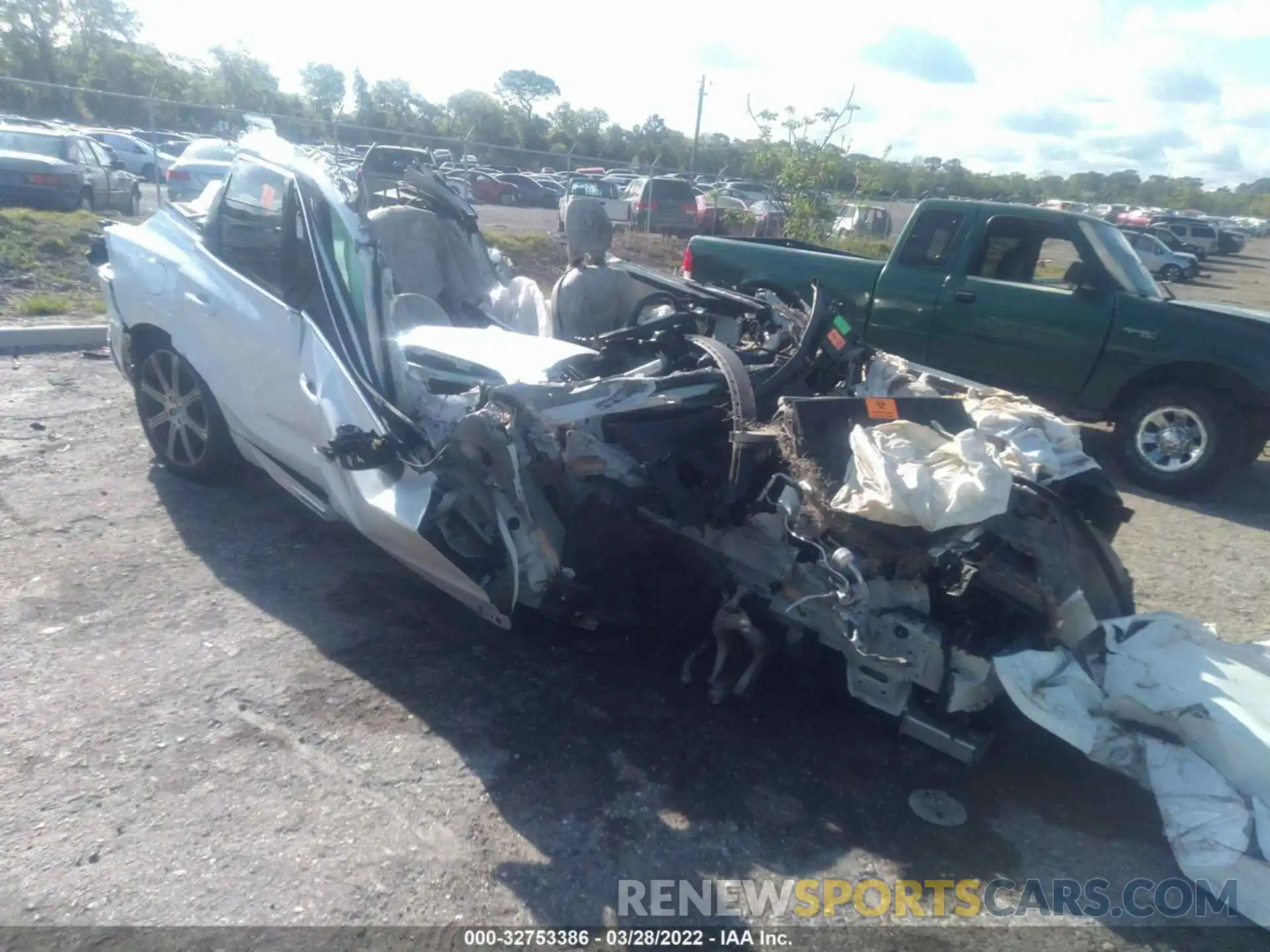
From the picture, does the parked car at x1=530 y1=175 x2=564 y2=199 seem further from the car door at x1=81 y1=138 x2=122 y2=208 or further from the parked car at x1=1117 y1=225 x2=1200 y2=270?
the parked car at x1=1117 y1=225 x2=1200 y2=270

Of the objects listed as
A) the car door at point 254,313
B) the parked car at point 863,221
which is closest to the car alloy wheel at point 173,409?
the car door at point 254,313

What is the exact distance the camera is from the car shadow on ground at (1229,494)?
678 cm

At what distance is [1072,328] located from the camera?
725 cm

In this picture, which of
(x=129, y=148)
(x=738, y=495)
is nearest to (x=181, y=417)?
(x=738, y=495)

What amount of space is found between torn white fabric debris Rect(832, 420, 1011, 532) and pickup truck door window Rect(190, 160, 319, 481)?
2.38m

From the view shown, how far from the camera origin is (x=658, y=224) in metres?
21.2

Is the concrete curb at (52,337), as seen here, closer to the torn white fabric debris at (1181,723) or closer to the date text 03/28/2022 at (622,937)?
the date text 03/28/2022 at (622,937)

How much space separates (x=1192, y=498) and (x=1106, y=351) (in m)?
1.32

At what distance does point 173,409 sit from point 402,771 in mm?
2929

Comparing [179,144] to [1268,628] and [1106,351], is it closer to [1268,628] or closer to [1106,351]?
[1106,351]

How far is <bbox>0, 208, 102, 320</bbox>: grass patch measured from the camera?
9133 millimetres

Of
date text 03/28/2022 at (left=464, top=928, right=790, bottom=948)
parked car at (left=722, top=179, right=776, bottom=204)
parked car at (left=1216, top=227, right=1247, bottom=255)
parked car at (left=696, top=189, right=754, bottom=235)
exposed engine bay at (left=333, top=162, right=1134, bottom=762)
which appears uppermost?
exposed engine bay at (left=333, top=162, right=1134, bottom=762)

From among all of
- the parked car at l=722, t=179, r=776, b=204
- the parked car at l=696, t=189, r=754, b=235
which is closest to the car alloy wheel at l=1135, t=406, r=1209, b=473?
the parked car at l=696, t=189, r=754, b=235

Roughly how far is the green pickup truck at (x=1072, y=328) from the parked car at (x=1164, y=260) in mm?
20350
